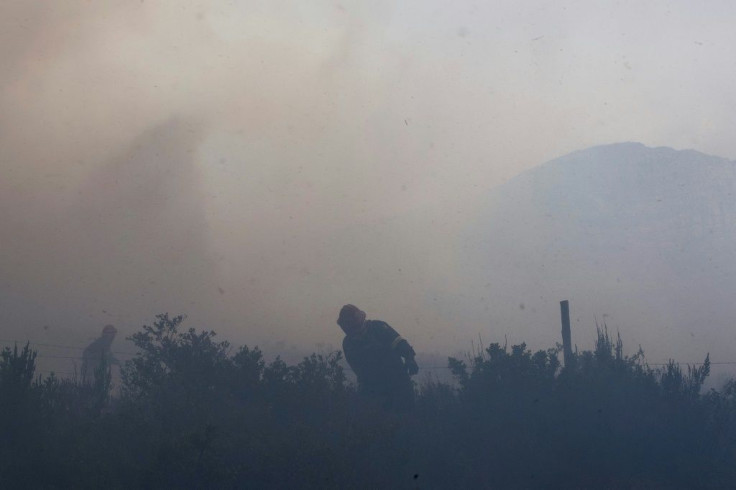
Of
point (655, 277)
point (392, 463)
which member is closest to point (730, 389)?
point (392, 463)

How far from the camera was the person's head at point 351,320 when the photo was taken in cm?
1275

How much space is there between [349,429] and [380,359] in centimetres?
316

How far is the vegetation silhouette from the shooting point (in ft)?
25.3

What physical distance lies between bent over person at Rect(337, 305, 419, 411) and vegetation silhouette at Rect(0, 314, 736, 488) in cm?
38

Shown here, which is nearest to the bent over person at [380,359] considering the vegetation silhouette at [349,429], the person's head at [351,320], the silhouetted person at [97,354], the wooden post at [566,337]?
the person's head at [351,320]

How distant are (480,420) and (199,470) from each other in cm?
502

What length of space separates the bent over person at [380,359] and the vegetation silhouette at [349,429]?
0.38 m

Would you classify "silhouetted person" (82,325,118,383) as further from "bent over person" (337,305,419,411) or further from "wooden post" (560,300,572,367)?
"wooden post" (560,300,572,367)

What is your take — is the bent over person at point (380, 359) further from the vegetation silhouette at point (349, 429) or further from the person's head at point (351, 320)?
the vegetation silhouette at point (349, 429)

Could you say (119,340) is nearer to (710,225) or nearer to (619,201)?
(710,225)

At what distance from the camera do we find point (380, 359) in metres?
12.5

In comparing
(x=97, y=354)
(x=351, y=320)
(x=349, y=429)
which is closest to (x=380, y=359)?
(x=351, y=320)

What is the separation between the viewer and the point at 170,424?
8.75m

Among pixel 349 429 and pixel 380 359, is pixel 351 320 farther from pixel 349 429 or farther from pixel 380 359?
pixel 349 429
